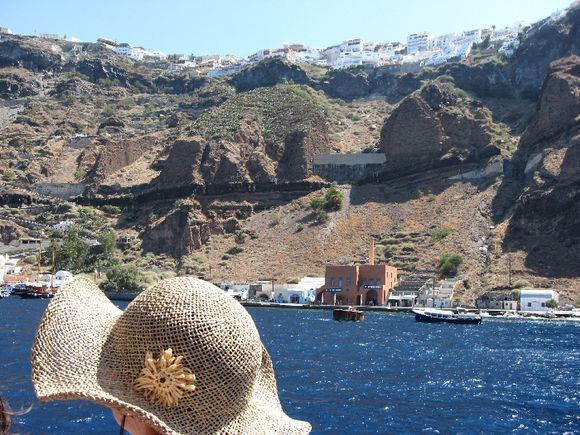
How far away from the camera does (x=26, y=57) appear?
615 feet

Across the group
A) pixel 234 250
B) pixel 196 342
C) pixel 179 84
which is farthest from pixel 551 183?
pixel 179 84

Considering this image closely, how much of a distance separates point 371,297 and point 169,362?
8585cm

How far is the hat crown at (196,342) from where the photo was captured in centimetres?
336

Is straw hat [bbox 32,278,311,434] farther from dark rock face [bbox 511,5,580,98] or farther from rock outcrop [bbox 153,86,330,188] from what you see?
dark rock face [bbox 511,5,580,98]

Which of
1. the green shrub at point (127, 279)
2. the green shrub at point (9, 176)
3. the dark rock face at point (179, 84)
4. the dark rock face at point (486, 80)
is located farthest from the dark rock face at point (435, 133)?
the dark rock face at point (179, 84)

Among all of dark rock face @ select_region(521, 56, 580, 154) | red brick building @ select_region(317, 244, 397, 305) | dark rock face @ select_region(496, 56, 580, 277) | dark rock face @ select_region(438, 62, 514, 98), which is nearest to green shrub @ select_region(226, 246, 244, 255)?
red brick building @ select_region(317, 244, 397, 305)

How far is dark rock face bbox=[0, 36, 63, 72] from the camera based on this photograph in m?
186

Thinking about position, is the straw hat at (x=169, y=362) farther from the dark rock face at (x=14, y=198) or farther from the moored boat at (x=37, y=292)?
the dark rock face at (x=14, y=198)

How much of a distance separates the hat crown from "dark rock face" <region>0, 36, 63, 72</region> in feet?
635

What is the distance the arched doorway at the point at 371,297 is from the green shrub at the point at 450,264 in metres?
7.94

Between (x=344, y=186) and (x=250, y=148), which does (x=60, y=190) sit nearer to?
(x=250, y=148)

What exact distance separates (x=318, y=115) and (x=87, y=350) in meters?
127

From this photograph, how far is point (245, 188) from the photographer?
114 m

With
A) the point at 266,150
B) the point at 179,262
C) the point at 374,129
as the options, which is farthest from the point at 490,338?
the point at 374,129
